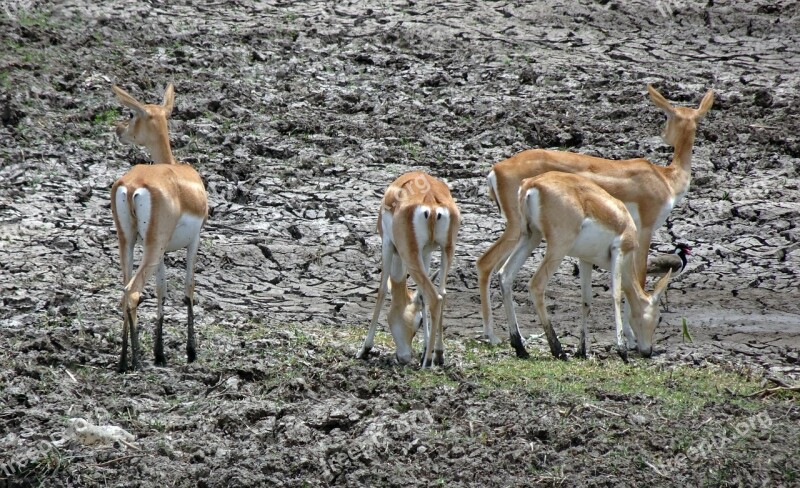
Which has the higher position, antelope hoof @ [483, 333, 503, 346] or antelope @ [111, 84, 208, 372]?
antelope @ [111, 84, 208, 372]

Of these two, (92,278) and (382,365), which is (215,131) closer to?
(92,278)

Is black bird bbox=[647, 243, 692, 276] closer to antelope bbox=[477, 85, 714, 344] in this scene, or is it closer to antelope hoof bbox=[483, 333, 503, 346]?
antelope bbox=[477, 85, 714, 344]

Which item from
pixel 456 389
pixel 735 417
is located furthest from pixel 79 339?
pixel 735 417

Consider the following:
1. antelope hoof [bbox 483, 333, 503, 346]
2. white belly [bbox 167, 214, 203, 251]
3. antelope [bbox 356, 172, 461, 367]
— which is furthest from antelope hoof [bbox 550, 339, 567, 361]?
white belly [bbox 167, 214, 203, 251]

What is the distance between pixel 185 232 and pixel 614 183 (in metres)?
4.32

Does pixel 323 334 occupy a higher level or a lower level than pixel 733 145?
lower

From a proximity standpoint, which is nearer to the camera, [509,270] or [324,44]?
[509,270]

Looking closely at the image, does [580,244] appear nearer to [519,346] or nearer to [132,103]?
[519,346]

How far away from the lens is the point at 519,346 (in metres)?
9.45

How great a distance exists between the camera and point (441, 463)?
6.83m

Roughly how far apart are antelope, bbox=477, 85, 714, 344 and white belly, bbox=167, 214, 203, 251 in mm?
2825

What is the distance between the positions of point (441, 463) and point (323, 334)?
3051 millimetres

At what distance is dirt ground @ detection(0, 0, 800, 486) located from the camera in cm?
700

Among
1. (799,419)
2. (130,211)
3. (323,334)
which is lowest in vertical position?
(323,334)
